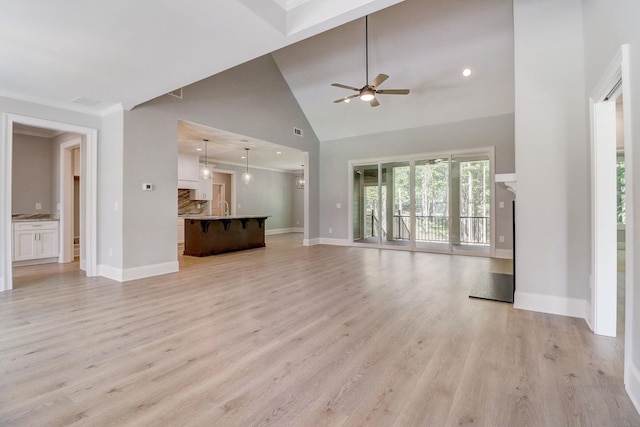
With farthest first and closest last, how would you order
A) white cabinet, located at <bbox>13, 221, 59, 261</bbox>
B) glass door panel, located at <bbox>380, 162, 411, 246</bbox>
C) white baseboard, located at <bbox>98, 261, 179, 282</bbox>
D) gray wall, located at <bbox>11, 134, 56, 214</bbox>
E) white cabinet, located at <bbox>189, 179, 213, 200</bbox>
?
1. white cabinet, located at <bbox>189, 179, 213, 200</bbox>
2. glass door panel, located at <bbox>380, 162, 411, 246</bbox>
3. gray wall, located at <bbox>11, 134, 56, 214</bbox>
4. white cabinet, located at <bbox>13, 221, 59, 261</bbox>
5. white baseboard, located at <bbox>98, 261, 179, 282</bbox>

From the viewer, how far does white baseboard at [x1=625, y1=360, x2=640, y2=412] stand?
1586mm

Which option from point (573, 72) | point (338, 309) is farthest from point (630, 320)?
point (573, 72)

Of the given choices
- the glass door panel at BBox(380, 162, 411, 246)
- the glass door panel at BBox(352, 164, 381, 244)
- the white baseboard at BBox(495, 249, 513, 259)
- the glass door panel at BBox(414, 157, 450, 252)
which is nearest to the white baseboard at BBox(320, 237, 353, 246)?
the glass door panel at BBox(352, 164, 381, 244)

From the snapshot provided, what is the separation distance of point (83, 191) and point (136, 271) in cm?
177

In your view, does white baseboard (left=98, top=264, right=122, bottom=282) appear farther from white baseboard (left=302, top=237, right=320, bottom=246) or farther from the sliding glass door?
the sliding glass door

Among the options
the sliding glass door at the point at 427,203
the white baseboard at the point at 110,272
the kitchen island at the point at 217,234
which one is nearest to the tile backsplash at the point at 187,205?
the kitchen island at the point at 217,234

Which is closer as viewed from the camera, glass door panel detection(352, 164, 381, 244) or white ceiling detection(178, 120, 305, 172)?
white ceiling detection(178, 120, 305, 172)

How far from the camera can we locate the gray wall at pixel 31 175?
5.83 m

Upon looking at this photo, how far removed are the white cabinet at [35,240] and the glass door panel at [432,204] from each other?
7.72 meters

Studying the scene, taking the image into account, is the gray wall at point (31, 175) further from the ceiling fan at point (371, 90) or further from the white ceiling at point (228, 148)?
the ceiling fan at point (371, 90)

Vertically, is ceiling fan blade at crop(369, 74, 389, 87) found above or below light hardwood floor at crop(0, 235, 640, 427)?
above

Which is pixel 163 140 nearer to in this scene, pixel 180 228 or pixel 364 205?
pixel 180 228

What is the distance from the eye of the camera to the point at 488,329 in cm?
262

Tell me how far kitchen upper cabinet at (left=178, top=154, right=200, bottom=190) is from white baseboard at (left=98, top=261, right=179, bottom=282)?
12.9 feet
